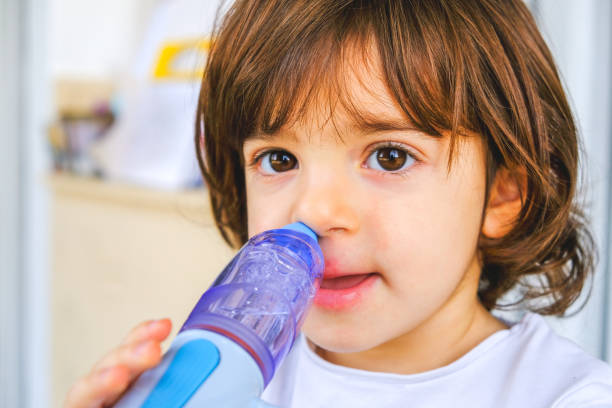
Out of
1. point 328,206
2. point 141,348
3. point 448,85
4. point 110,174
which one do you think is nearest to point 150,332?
point 141,348

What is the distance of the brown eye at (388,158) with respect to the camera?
2.00ft

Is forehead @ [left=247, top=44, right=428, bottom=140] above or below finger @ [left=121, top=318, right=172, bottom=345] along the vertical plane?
above

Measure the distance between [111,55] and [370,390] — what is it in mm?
1521

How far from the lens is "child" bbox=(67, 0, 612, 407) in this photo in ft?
1.94

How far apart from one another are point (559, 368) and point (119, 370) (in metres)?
0.46

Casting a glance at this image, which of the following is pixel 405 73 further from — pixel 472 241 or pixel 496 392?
pixel 496 392

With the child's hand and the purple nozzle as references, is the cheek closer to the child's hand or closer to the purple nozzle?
the purple nozzle

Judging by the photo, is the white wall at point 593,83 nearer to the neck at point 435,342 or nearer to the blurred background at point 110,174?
the blurred background at point 110,174

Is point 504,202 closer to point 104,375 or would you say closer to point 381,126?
point 381,126

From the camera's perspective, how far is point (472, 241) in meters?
0.68

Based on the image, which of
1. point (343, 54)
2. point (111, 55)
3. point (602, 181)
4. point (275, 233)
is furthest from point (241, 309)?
point (111, 55)

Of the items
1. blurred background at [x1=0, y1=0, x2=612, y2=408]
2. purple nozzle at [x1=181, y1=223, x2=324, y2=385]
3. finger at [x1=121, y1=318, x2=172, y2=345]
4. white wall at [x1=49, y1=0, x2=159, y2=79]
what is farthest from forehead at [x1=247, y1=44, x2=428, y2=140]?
white wall at [x1=49, y1=0, x2=159, y2=79]

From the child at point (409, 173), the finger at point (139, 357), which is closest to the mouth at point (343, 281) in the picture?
the child at point (409, 173)

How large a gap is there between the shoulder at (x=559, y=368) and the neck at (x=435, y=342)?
5 centimetres
